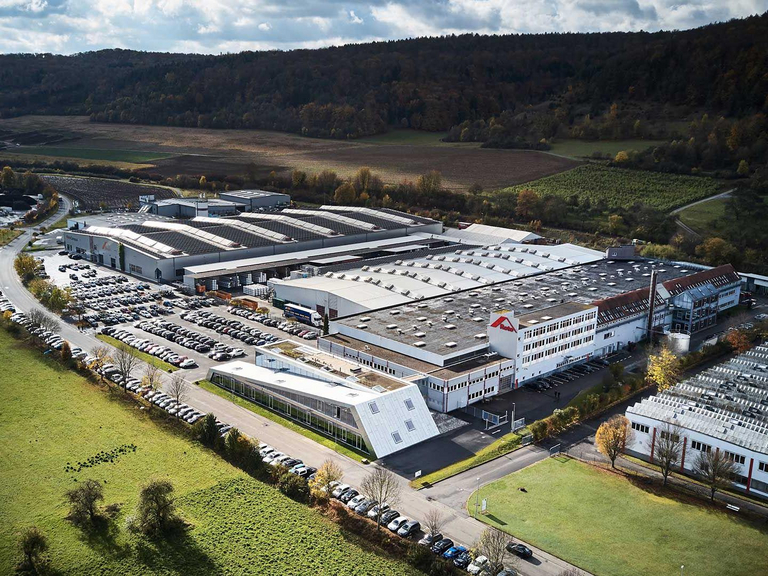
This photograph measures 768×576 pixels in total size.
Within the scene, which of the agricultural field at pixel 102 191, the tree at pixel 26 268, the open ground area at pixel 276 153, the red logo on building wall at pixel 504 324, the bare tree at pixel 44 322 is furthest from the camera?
the open ground area at pixel 276 153

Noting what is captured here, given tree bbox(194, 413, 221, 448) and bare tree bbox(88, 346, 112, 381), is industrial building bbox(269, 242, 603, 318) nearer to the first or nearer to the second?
bare tree bbox(88, 346, 112, 381)


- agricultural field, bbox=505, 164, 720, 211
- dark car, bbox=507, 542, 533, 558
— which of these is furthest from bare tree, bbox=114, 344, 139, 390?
agricultural field, bbox=505, 164, 720, 211

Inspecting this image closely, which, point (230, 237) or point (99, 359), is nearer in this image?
point (99, 359)

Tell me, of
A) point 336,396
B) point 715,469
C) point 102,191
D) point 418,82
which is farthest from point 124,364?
point 418,82

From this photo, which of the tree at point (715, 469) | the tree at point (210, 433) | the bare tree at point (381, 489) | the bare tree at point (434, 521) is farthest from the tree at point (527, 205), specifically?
the bare tree at point (434, 521)

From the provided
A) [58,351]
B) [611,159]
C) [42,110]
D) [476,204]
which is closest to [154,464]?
[58,351]

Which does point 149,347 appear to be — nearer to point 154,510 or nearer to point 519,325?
point 154,510

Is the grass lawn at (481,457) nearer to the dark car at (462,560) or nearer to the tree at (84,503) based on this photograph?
the dark car at (462,560)
